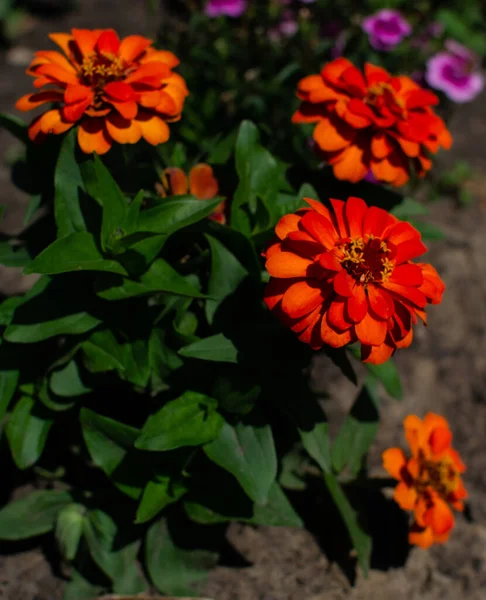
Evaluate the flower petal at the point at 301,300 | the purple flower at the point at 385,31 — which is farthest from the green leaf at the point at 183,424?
the purple flower at the point at 385,31

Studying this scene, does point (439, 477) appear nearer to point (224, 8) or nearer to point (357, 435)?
point (357, 435)

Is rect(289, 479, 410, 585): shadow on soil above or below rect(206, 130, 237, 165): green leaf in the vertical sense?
below

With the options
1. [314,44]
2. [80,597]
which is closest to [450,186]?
[314,44]

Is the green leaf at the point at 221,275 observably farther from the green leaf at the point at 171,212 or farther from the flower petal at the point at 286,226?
the flower petal at the point at 286,226

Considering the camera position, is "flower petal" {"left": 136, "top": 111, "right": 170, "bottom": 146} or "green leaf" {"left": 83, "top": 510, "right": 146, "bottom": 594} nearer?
"flower petal" {"left": 136, "top": 111, "right": 170, "bottom": 146}

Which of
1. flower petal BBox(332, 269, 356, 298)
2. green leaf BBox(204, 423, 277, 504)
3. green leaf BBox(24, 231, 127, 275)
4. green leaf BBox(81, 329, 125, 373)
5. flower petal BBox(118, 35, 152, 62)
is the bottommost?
green leaf BBox(204, 423, 277, 504)

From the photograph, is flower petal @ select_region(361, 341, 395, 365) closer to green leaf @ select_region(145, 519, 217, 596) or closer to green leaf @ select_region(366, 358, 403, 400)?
green leaf @ select_region(366, 358, 403, 400)

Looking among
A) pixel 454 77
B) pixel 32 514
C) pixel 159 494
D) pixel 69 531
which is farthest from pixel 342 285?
pixel 454 77

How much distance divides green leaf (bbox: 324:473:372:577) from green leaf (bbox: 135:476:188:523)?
1.24ft

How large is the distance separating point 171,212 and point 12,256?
0.41 metres

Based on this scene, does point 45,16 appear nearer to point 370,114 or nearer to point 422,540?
point 370,114

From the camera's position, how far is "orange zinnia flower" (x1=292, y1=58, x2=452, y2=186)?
1381 mm

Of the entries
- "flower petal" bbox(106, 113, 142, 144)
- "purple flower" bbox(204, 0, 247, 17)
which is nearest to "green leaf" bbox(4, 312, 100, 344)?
"flower petal" bbox(106, 113, 142, 144)

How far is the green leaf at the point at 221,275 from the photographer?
135 cm
